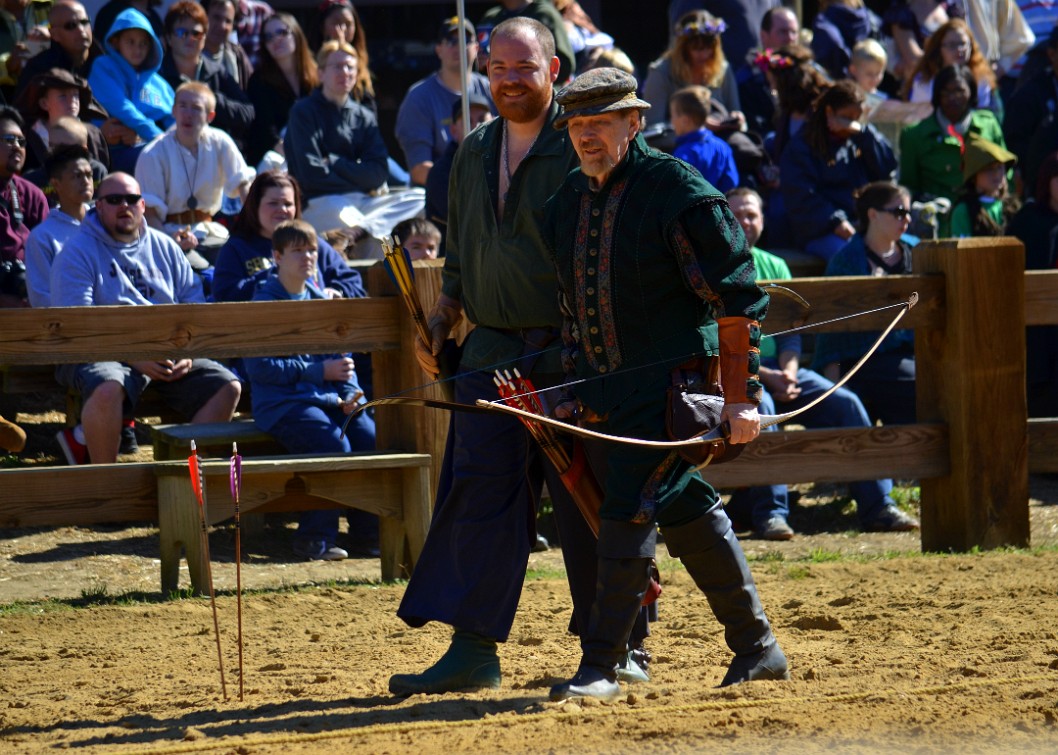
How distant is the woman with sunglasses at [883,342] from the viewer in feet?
26.6

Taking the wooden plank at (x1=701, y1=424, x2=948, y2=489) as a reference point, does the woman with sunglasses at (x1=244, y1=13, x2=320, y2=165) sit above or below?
above

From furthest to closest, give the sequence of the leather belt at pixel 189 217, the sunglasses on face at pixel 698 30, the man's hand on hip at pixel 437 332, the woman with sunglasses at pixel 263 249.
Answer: the sunglasses on face at pixel 698 30 → the leather belt at pixel 189 217 → the woman with sunglasses at pixel 263 249 → the man's hand on hip at pixel 437 332

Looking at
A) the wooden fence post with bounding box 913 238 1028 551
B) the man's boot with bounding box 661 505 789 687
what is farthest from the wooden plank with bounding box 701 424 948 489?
the man's boot with bounding box 661 505 789 687

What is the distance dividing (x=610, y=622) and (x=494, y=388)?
32.7 inches

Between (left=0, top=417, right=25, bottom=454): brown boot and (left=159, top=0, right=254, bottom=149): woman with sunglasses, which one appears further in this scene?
(left=159, top=0, right=254, bottom=149): woman with sunglasses

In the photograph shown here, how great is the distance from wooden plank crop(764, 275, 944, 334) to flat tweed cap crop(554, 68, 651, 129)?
2399 millimetres

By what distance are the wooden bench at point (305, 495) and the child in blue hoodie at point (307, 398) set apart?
798 millimetres

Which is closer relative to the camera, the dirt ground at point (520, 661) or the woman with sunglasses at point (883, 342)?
the dirt ground at point (520, 661)

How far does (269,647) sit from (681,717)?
186 centimetres

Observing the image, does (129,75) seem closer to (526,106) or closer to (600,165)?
(526,106)

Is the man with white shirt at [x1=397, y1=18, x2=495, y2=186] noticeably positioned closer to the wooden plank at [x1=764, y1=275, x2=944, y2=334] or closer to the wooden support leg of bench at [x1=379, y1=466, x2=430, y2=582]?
the wooden plank at [x1=764, y1=275, x2=944, y2=334]

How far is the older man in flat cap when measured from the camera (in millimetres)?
4070

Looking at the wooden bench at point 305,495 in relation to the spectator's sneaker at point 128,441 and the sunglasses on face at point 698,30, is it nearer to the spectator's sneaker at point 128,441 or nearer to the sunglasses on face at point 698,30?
the spectator's sneaker at point 128,441

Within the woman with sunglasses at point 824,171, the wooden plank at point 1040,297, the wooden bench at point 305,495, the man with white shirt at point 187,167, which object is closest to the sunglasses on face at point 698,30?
the woman with sunglasses at point 824,171
